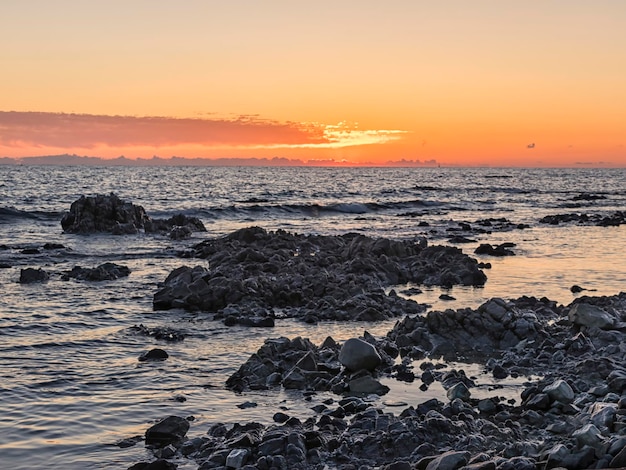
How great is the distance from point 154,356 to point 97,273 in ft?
34.4

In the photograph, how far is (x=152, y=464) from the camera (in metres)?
7.61

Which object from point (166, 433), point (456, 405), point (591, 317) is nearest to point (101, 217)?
point (591, 317)

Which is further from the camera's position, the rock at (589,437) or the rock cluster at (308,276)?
the rock cluster at (308,276)

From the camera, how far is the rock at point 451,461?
6.84 metres

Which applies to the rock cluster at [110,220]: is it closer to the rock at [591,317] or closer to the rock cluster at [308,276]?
the rock cluster at [308,276]

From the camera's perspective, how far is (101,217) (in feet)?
125

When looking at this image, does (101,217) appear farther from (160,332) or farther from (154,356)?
(154,356)

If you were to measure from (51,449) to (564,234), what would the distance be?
3617 centimetres

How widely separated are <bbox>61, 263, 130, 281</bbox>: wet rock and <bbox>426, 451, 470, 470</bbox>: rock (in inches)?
676

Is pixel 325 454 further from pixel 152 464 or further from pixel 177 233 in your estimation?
pixel 177 233

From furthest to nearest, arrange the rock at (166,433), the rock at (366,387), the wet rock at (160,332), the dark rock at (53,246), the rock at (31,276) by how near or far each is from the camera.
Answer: the dark rock at (53,246) < the rock at (31,276) < the wet rock at (160,332) < the rock at (366,387) < the rock at (166,433)

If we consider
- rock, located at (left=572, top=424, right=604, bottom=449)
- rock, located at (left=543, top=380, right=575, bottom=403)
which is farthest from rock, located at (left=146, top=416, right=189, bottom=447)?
rock, located at (left=543, top=380, right=575, bottom=403)

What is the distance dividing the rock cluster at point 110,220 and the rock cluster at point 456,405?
24997 millimetres

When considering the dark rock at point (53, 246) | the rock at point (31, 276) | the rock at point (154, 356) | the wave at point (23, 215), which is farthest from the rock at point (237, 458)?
the wave at point (23, 215)
